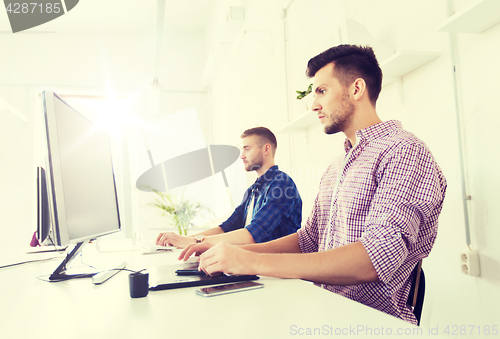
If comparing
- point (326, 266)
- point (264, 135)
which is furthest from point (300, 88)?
point (326, 266)

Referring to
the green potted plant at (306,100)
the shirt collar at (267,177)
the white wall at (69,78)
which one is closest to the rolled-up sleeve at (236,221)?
the shirt collar at (267,177)

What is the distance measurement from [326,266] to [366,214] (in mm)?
269

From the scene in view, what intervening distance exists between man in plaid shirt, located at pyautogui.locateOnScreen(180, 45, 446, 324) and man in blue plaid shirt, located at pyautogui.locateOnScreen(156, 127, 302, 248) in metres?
0.60

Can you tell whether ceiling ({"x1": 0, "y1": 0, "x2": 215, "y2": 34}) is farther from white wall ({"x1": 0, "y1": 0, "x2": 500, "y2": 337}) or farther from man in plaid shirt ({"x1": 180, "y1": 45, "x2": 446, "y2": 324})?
man in plaid shirt ({"x1": 180, "y1": 45, "x2": 446, "y2": 324})

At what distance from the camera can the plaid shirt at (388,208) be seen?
887 millimetres

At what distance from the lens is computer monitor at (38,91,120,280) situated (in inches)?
34.1

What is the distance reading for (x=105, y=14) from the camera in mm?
5133

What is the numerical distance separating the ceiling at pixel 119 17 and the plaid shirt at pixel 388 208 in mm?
4595

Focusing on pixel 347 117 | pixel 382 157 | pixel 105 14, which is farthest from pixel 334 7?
pixel 105 14

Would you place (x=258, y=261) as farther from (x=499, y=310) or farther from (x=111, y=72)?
(x=111, y=72)

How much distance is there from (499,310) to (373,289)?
479 millimetres

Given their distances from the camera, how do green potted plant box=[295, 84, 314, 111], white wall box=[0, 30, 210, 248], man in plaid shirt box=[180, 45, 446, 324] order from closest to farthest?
man in plaid shirt box=[180, 45, 446, 324] < green potted plant box=[295, 84, 314, 111] < white wall box=[0, 30, 210, 248]

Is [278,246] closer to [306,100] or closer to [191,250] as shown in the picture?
[191,250]

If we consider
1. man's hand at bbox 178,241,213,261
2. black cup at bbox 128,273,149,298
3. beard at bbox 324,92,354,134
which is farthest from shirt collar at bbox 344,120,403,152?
black cup at bbox 128,273,149,298
